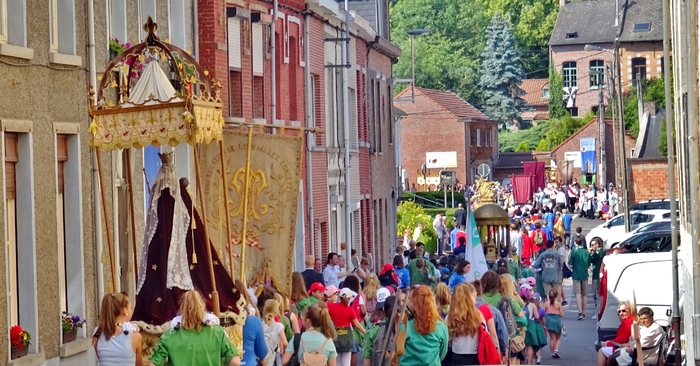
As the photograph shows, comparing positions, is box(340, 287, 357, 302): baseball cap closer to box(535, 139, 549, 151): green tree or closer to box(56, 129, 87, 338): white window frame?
box(56, 129, 87, 338): white window frame

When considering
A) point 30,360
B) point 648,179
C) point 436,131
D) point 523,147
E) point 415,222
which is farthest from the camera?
point 523,147

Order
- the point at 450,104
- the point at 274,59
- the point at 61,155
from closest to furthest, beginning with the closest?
the point at 61,155 → the point at 274,59 → the point at 450,104

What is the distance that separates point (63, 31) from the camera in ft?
58.4

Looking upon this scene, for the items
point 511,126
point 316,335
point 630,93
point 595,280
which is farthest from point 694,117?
point 511,126

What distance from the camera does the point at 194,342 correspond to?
11.5 metres

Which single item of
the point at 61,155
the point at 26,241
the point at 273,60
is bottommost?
the point at 26,241

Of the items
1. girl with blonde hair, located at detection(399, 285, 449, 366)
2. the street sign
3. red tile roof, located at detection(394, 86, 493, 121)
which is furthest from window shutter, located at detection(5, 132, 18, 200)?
the street sign

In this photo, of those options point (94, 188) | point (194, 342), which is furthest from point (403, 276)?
point (194, 342)

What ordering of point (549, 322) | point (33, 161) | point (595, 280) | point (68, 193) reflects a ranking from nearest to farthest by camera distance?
point (33, 161) → point (68, 193) → point (549, 322) → point (595, 280)

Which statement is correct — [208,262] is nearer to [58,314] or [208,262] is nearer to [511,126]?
[58,314]

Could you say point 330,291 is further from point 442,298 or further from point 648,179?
point 648,179

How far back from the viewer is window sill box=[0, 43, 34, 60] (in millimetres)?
15291

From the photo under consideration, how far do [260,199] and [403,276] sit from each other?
26.4 ft

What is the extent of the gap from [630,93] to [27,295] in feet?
276
